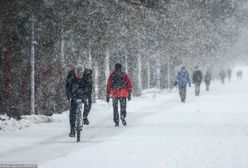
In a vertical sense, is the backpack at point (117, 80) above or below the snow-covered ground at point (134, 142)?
above

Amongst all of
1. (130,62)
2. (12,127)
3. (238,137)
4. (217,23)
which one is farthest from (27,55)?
(217,23)

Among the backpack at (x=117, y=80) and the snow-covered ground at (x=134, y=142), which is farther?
the backpack at (x=117, y=80)

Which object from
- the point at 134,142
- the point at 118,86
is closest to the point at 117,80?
the point at 118,86

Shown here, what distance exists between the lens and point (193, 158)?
1157 cm

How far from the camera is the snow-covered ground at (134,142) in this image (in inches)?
447

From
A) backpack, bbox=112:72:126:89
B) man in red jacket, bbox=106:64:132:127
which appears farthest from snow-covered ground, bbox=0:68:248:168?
backpack, bbox=112:72:126:89

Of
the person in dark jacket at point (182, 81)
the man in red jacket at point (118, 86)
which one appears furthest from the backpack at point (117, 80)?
the person in dark jacket at point (182, 81)

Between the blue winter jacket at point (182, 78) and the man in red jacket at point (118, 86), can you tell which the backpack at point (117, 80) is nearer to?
the man in red jacket at point (118, 86)

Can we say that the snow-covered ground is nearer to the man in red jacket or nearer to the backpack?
the man in red jacket

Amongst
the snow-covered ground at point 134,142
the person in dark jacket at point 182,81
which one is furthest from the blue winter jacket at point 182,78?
the snow-covered ground at point 134,142

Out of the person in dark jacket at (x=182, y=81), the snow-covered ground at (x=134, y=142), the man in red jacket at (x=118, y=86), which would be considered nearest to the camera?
the snow-covered ground at (x=134, y=142)

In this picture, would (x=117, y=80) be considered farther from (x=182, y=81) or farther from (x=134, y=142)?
(x=182, y=81)

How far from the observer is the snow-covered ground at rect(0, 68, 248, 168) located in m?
11.3

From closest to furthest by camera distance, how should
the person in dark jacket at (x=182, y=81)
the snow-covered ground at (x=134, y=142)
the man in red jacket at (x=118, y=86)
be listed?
the snow-covered ground at (x=134, y=142), the man in red jacket at (x=118, y=86), the person in dark jacket at (x=182, y=81)
